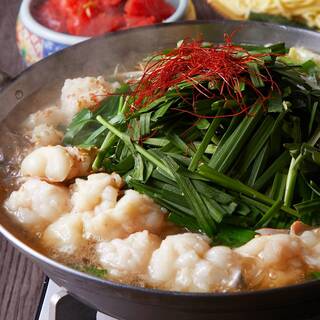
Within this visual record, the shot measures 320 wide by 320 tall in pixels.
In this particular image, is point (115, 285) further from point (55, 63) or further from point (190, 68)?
point (55, 63)

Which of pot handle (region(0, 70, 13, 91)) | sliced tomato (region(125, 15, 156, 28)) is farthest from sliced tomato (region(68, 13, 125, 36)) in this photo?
pot handle (region(0, 70, 13, 91))

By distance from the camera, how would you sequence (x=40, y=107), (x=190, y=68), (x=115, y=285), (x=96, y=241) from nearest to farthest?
(x=115, y=285) < (x=96, y=241) < (x=190, y=68) < (x=40, y=107)

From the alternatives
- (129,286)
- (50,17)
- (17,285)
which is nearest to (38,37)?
(50,17)

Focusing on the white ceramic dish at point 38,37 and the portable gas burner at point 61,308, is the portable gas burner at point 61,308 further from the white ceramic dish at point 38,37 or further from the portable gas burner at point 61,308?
the white ceramic dish at point 38,37

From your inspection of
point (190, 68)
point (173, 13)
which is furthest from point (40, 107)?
point (173, 13)

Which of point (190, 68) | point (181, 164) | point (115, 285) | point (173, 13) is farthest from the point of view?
point (173, 13)

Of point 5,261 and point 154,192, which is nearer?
point 154,192

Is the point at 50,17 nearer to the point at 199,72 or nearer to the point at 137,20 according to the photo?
the point at 137,20
